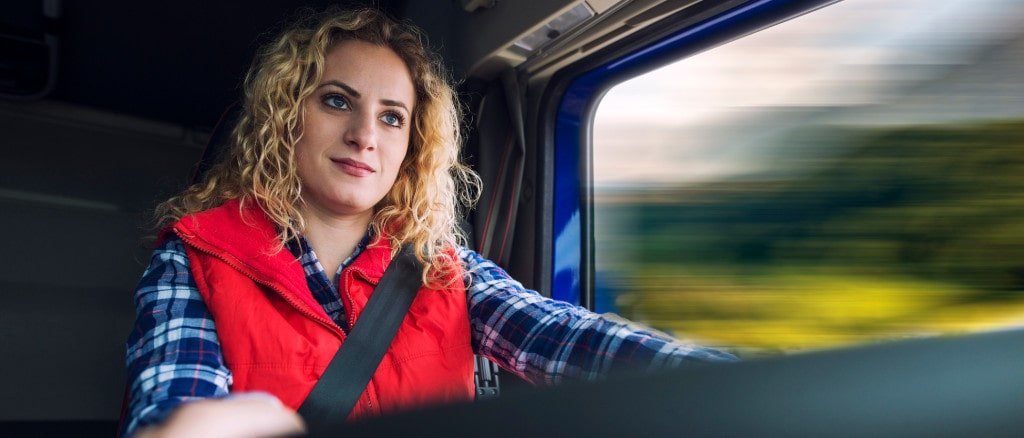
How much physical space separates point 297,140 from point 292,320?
377mm

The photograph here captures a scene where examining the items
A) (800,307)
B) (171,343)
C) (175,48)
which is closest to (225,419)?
(171,343)

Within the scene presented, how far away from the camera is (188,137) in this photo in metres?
2.56

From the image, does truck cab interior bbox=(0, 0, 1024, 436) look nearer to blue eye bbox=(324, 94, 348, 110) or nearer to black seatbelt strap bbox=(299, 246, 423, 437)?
blue eye bbox=(324, 94, 348, 110)

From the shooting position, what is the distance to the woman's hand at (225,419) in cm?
56

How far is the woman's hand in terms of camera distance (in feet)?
1.85

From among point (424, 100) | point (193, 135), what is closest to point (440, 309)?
point (424, 100)

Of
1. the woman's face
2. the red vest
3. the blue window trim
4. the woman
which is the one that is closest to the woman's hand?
the woman

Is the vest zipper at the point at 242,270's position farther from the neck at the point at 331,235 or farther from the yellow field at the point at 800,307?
the yellow field at the point at 800,307

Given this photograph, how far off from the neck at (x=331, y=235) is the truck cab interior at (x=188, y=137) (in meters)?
0.51

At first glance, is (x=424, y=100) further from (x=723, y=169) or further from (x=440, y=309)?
(x=723, y=169)

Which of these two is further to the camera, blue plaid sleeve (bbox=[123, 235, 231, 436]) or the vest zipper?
the vest zipper

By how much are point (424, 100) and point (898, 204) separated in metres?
1.05

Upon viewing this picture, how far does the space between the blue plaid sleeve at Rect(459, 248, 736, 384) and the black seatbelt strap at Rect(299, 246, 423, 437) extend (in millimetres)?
143

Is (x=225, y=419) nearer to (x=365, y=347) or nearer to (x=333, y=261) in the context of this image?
(x=365, y=347)
